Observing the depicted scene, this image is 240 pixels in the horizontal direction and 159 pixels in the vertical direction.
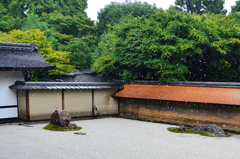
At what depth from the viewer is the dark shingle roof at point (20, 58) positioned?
14.0 m

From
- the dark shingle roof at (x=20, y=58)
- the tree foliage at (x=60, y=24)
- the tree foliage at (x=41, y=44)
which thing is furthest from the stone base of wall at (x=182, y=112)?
the tree foliage at (x=60, y=24)

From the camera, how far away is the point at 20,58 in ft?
49.4

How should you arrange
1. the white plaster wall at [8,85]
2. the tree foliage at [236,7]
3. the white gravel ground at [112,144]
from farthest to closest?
the tree foliage at [236,7] < the white plaster wall at [8,85] < the white gravel ground at [112,144]

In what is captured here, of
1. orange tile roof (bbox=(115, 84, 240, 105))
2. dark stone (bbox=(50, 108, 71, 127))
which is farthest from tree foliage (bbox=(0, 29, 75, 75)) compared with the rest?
dark stone (bbox=(50, 108, 71, 127))

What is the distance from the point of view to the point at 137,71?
18.3m

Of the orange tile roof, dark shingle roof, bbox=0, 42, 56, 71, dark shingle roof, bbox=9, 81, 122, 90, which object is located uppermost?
dark shingle roof, bbox=0, 42, 56, 71

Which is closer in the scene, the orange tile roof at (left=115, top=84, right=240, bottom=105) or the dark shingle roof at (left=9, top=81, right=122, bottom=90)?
the orange tile roof at (left=115, top=84, right=240, bottom=105)

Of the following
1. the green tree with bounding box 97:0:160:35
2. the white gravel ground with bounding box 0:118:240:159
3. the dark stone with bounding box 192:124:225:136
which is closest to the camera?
the white gravel ground with bounding box 0:118:240:159

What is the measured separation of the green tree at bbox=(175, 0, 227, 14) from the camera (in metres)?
38.0

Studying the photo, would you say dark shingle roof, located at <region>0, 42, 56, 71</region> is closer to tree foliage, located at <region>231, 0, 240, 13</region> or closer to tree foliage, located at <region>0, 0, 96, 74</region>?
tree foliage, located at <region>0, 0, 96, 74</region>

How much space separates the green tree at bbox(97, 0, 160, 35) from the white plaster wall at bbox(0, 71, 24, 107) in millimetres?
20794

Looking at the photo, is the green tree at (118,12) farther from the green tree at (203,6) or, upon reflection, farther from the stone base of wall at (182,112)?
the stone base of wall at (182,112)

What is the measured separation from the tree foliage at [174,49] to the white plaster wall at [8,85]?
20.2 feet

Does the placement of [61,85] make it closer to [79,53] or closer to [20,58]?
[20,58]
